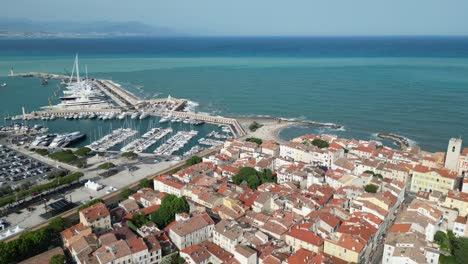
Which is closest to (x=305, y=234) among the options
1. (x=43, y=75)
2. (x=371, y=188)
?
(x=371, y=188)

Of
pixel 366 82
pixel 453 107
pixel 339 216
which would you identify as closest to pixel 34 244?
pixel 339 216

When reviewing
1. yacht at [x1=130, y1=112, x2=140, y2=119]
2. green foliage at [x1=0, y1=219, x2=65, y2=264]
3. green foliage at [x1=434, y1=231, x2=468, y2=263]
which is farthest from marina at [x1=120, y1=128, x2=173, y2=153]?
green foliage at [x1=434, y1=231, x2=468, y2=263]

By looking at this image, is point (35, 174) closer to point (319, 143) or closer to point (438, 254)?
point (319, 143)

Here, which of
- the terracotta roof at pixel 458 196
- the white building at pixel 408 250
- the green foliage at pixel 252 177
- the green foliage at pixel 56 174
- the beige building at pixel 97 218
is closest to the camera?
the white building at pixel 408 250

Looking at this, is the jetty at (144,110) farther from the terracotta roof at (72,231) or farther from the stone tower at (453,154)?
the terracotta roof at (72,231)

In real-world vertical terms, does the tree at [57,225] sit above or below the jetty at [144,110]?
below

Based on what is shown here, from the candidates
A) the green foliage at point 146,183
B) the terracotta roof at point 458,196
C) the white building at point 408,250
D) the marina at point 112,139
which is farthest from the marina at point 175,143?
the terracotta roof at point 458,196
